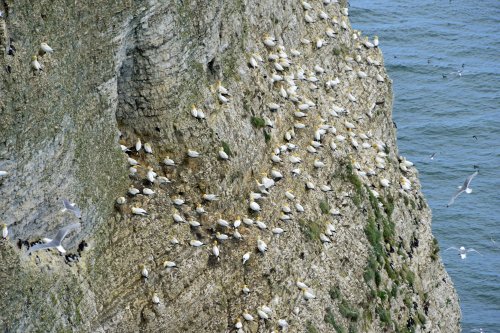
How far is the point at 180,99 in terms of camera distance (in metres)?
38.9

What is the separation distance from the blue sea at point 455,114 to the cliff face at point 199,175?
38.0 feet

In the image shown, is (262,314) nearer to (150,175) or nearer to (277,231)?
(277,231)

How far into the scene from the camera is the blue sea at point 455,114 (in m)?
63.0

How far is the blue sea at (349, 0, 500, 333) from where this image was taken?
207 ft

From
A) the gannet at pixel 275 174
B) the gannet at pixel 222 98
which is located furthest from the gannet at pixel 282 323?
the gannet at pixel 222 98

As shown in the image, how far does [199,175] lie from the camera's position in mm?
39281

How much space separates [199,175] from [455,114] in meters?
40.2

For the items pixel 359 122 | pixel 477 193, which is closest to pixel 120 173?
pixel 359 122

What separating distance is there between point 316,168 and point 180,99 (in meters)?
7.74

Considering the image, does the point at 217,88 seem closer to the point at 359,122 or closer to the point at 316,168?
the point at 316,168

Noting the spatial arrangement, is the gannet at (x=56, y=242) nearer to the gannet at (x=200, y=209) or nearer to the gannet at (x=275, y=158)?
the gannet at (x=200, y=209)

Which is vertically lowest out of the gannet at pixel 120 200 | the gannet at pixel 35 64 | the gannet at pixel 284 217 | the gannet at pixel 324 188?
the gannet at pixel 324 188

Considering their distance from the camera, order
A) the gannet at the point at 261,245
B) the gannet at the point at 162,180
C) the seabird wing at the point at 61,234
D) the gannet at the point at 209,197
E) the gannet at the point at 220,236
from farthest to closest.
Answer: the gannet at the point at 261,245
the gannet at the point at 209,197
the gannet at the point at 220,236
the gannet at the point at 162,180
the seabird wing at the point at 61,234

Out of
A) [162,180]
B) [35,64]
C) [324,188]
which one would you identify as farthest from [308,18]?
[35,64]
